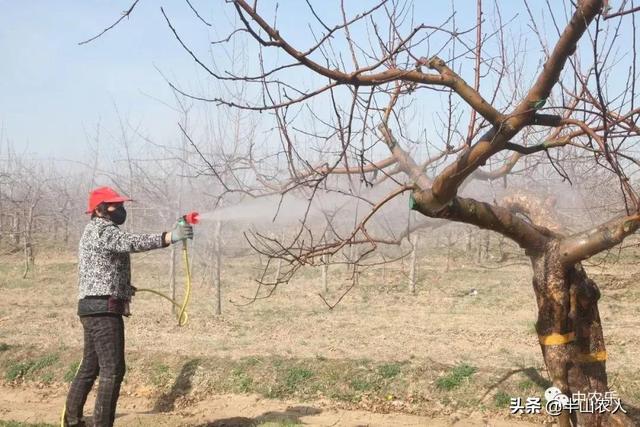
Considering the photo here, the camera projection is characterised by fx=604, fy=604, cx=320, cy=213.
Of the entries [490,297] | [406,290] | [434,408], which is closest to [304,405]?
[434,408]

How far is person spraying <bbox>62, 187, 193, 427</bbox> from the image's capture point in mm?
4422

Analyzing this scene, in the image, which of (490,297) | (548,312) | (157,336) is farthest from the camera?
(490,297)

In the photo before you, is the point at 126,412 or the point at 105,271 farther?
the point at 126,412

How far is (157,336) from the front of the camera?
8.39m

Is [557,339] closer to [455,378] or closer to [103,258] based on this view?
[455,378]

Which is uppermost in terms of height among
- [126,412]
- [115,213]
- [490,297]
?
[115,213]

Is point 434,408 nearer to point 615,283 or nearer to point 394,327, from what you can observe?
point 394,327

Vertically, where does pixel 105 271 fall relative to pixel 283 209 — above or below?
below

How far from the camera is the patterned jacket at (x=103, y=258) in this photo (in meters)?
4.43

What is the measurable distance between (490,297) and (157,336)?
266 inches

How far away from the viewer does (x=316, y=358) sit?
6387 mm

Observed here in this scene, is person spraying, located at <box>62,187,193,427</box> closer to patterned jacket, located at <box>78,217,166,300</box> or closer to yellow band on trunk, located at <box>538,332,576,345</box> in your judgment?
patterned jacket, located at <box>78,217,166,300</box>

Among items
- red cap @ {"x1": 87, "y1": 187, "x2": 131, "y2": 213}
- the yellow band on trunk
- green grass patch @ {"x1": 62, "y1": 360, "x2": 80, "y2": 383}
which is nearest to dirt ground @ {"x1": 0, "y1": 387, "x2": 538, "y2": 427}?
green grass patch @ {"x1": 62, "y1": 360, "x2": 80, "y2": 383}

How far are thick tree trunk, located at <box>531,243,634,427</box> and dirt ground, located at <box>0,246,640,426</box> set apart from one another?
1195 mm
